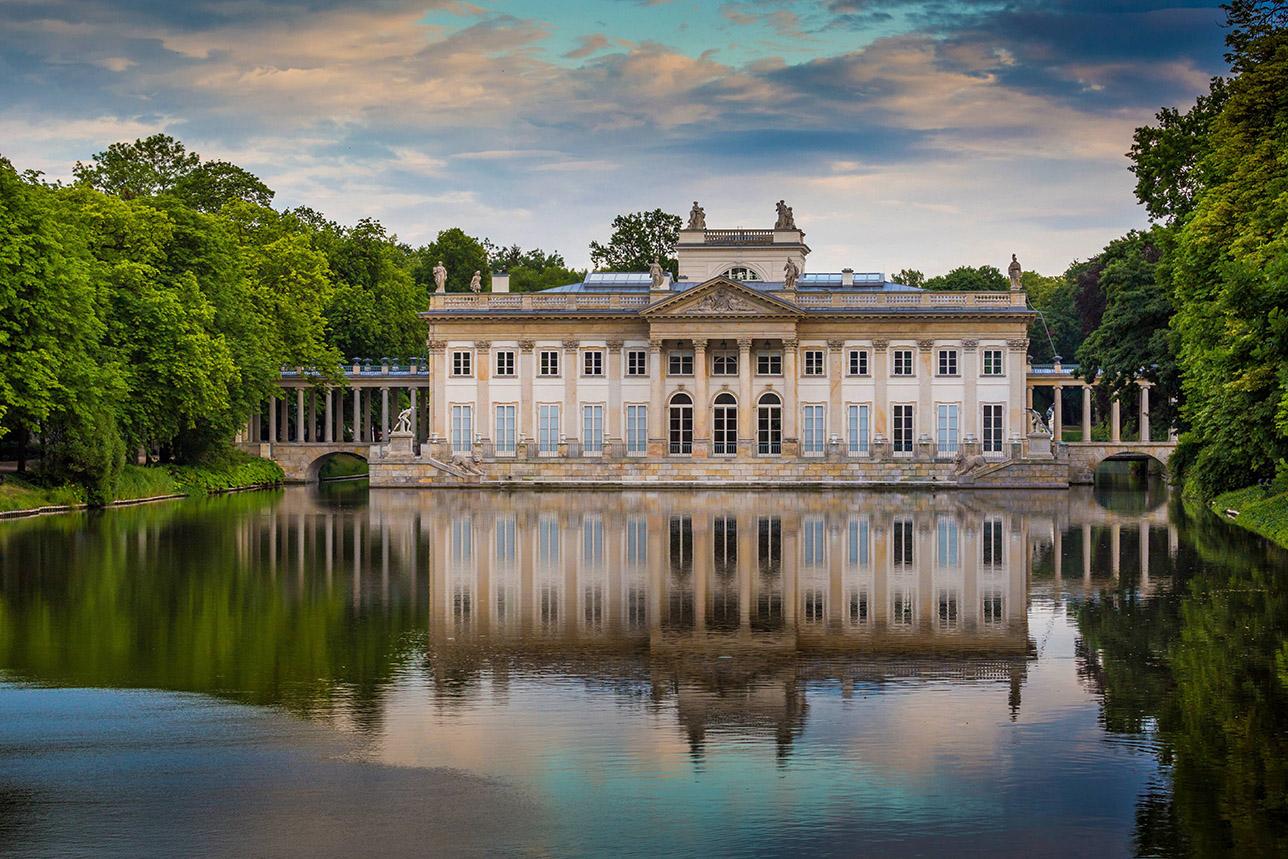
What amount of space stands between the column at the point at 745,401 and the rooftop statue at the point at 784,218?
1104 centimetres

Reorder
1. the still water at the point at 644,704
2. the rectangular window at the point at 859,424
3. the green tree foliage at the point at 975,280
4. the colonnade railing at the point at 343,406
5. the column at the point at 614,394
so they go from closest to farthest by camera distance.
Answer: the still water at the point at 644,704 < the rectangular window at the point at 859,424 < the column at the point at 614,394 < the colonnade railing at the point at 343,406 < the green tree foliage at the point at 975,280

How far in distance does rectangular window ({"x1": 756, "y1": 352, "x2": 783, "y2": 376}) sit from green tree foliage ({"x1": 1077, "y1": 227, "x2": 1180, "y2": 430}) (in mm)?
16138

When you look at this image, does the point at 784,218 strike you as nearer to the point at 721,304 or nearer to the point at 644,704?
the point at 721,304

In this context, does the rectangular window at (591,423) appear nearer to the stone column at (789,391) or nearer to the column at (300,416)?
the stone column at (789,391)

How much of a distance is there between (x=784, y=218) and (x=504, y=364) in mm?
17662

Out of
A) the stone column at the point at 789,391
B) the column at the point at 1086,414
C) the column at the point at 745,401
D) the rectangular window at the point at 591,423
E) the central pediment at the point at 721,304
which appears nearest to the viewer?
the central pediment at the point at 721,304

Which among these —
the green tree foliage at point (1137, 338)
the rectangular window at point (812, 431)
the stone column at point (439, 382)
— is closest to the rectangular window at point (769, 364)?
the rectangular window at point (812, 431)

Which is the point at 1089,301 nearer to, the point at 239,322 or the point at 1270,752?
the point at 239,322

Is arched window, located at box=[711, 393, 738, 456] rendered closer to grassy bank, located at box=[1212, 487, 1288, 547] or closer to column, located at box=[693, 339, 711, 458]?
column, located at box=[693, 339, 711, 458]

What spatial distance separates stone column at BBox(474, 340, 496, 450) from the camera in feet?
253

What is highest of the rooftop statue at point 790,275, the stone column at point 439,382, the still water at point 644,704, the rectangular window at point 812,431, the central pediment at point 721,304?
the rooftop statue at point 790,275

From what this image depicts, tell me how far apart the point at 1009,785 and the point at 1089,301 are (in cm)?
8147

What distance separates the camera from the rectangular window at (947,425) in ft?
250

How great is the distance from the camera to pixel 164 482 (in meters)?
61.2
